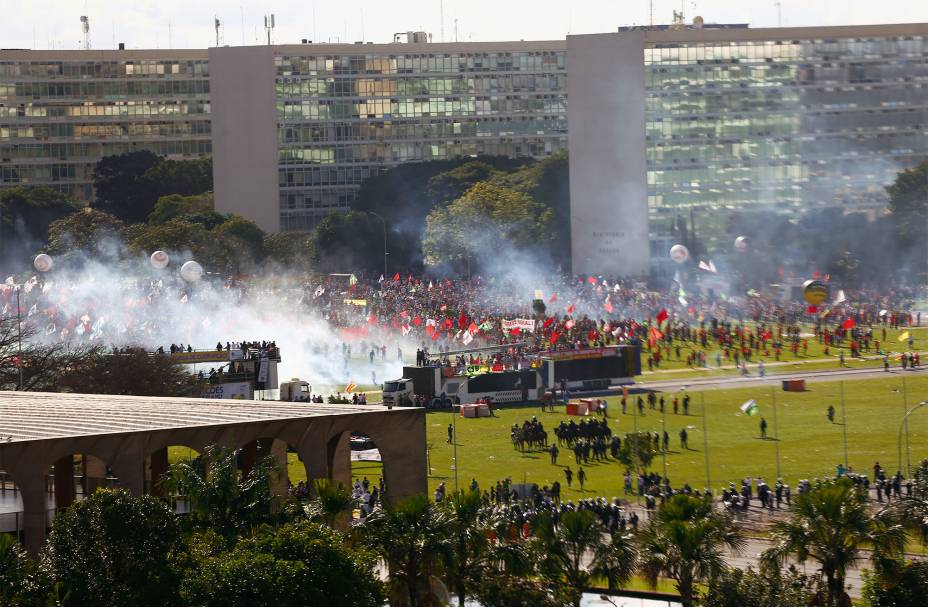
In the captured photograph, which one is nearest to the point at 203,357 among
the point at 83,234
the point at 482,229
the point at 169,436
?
the point at 169,436

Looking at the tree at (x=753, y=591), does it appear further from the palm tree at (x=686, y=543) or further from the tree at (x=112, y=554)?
the tree at (x=112, y=554)

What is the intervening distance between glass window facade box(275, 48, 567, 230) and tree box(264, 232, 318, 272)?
2527 centimetres

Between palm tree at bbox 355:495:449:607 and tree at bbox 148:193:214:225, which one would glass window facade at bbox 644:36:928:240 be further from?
palm tree at bbox 355:495:449:607

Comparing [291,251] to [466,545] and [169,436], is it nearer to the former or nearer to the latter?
[169,436]

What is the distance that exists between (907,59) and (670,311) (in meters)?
66.8

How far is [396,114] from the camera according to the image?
17925 centimetres

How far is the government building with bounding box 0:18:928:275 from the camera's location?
6304 inches

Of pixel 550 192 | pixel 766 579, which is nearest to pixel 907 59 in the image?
pixel 550 192

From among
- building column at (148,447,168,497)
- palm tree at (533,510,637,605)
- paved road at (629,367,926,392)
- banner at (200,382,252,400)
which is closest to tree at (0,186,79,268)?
paved road at (629,367,926,392)

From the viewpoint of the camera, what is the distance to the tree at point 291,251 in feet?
473

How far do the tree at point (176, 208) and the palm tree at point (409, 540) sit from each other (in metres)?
117

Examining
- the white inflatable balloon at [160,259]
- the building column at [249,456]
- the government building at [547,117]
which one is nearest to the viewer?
the building column at [249,456]

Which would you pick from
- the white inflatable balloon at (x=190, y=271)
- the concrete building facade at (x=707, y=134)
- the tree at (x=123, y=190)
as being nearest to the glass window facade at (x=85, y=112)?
the tree at (x=123, y=190)

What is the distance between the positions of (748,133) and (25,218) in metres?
76.1
